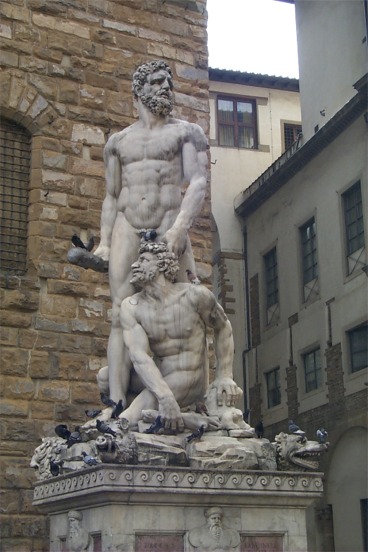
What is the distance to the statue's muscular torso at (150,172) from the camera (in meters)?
8.53

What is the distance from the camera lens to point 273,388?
28.0 meters

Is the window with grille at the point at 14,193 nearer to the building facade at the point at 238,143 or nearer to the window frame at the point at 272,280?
the window frame at the point at 272,280

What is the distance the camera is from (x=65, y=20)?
45.1 feet

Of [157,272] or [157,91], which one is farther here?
[157,91]

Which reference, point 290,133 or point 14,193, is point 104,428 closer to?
point 14,193

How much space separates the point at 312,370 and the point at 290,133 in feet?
33.0

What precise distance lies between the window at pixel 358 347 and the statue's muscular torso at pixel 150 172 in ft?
49.6

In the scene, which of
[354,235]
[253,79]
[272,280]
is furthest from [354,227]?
[253,79]

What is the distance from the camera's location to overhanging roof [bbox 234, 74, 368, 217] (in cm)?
2347

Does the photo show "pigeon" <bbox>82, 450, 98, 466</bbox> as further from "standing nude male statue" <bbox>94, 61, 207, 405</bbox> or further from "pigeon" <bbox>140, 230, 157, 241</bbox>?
"pigeon" <bbox>140, 230, 157, 241</bbox>

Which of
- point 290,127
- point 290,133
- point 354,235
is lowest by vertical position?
point 354,235

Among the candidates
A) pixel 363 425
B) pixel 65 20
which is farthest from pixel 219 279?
pixel 65 20

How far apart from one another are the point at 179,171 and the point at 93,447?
8.53ft

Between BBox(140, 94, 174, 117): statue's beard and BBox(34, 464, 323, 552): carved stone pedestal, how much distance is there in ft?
10.6
